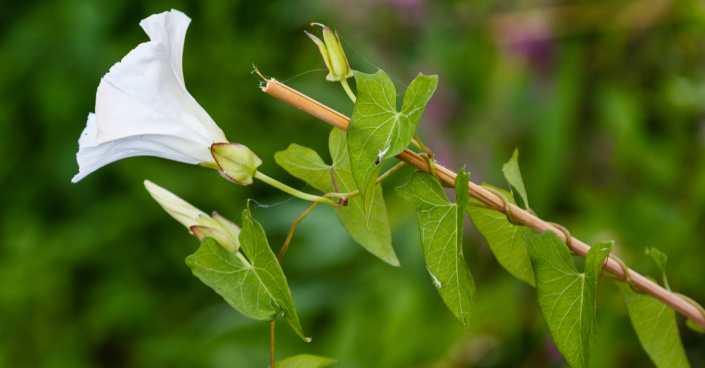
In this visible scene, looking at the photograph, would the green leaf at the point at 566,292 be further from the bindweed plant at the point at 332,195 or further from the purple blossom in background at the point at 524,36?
the purple blossom in background at the point at 524,36

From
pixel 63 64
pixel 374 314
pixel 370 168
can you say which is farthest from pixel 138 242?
pixel 370 168

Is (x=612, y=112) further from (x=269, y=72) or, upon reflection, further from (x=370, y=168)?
(x=370, y=168)

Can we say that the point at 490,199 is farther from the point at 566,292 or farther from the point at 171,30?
the point at 171,30

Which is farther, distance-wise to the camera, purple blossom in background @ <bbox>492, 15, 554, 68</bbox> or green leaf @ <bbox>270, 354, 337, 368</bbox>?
purple blossom in background @ <bbox>492, 15, 554, 68</bbox>

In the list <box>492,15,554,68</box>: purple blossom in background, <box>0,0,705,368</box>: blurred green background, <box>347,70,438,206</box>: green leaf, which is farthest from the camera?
<box>492,15,554,68</box>: purple blossom in background

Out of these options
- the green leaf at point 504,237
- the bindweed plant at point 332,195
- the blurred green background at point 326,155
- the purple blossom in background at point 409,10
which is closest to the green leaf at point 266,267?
the bindweed plant at point 332,195

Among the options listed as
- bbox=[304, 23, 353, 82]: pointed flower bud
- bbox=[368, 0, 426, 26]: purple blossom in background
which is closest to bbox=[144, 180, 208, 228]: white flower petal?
bbox=[304, 23, 353, 82]: pointed flower bud

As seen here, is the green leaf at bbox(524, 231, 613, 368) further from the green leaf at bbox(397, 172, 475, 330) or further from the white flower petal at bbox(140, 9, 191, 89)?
the white flower petal at bbox(140, 9, 191, 89)
